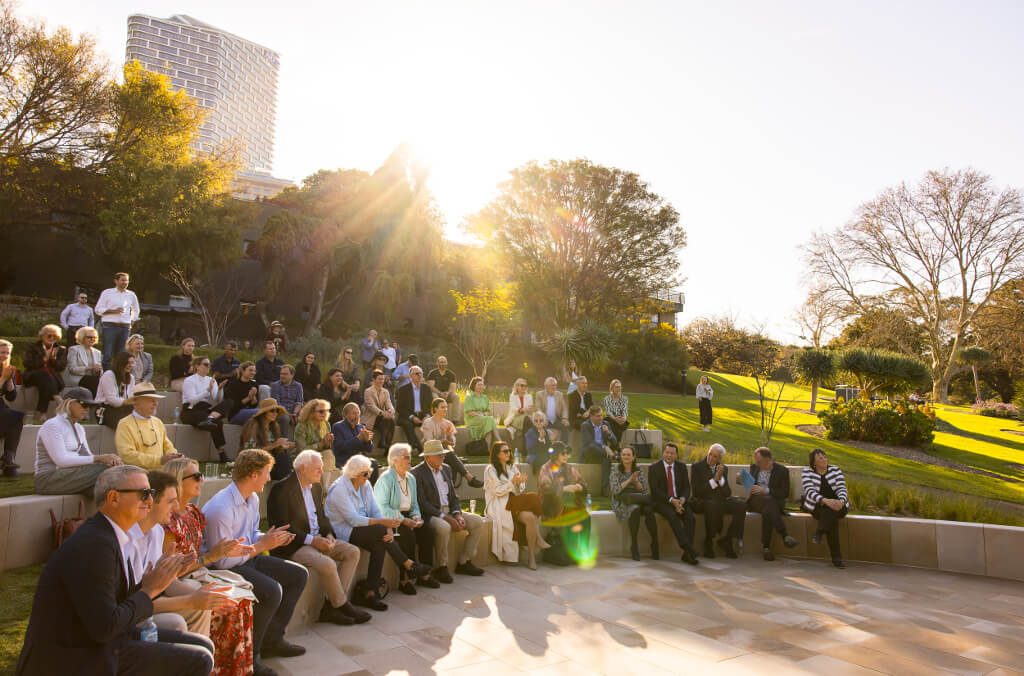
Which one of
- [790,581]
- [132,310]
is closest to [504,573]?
[790,581]

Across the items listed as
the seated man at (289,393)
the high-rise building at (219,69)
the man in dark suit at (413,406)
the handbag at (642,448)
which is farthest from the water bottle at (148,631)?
the high-rise building at (219,69)

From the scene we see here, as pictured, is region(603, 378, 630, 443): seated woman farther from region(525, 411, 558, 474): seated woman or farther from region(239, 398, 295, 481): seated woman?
region(239, 398, 295, 481): seated woman

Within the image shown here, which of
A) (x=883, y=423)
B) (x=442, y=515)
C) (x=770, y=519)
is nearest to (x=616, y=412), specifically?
(x=770, y=519)

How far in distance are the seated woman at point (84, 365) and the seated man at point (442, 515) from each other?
514cm

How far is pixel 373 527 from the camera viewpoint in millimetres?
5711

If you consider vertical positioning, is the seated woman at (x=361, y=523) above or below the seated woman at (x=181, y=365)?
below

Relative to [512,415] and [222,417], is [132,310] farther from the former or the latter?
[512,415]

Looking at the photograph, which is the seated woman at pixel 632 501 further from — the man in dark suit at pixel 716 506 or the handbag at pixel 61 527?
the handbag at pixel 61 527

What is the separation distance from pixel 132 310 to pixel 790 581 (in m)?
10.3

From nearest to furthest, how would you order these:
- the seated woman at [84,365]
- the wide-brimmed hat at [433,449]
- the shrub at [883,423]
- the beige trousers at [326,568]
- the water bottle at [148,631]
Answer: the water bottle at [148,631], the beige trousers at [326,568], the wide-brimmed hat at [433,449], the seated woman at [84,365], the shrub at [883,423]

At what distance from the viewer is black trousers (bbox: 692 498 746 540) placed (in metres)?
8.69

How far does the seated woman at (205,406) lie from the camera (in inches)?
335

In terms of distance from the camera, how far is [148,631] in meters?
2.99

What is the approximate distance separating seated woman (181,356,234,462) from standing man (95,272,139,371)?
2049 mm
